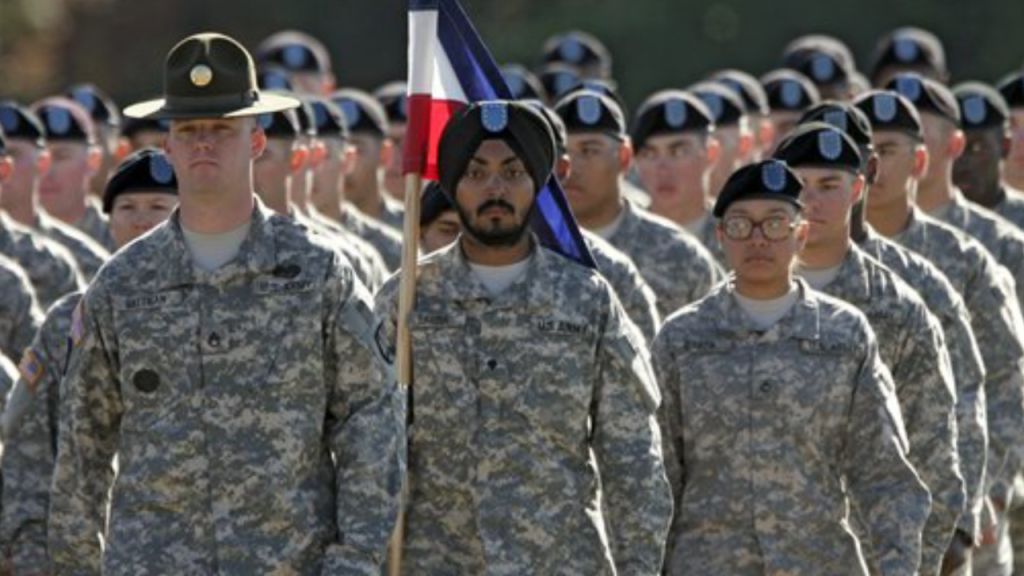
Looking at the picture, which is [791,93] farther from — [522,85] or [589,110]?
[589,110]

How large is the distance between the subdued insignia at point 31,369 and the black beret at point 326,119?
19.7ft

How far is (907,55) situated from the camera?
24906 millimetres

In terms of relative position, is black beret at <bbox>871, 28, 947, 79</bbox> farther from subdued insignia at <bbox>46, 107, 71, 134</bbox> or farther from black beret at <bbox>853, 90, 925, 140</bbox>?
black beret at <bbox>853, 90, 925, 140</bbox>

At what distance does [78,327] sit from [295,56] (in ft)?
50.6

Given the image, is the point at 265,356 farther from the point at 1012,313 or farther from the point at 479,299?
the point at 1012,313

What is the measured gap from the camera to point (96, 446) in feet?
38.8

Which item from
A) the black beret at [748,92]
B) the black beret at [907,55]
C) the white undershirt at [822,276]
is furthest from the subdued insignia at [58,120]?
the white undershirt at [822,276]

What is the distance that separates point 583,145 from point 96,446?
19.6 feet

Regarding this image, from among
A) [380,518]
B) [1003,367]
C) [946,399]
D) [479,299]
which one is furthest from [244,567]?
[1003,367]

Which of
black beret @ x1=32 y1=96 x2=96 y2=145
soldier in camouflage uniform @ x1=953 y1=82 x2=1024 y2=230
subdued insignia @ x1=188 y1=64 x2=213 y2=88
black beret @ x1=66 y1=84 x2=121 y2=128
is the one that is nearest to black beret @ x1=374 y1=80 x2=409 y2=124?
black beret @ x1=66 y1=84 x2=121 y2=128

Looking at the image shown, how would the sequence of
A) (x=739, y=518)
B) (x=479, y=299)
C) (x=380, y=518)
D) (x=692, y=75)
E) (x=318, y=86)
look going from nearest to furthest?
(x=380, y=518), (x=479, y=299), (x=739, y=518), (x=318, y=86), (x=692, y=75)

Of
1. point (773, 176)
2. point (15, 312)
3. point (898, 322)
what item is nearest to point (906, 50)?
point (898, 322)

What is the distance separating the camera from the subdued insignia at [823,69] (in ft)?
82.3

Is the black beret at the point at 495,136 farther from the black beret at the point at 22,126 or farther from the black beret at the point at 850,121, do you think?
the black beret at the point at 22,126
